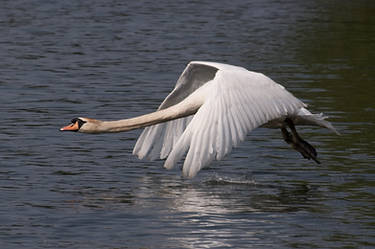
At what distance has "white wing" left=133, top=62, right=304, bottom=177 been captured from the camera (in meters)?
9.30

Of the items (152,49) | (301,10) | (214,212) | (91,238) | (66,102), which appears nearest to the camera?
(91,238)

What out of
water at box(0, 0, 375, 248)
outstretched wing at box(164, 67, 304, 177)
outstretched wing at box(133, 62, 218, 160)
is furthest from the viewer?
outstretched wing at box(133, 62, 218, 160)

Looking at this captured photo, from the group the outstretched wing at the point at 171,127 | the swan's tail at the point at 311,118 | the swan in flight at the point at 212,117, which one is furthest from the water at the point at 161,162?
the swan's tail at the point at 311,118

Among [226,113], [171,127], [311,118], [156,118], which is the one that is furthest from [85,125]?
[311,118]

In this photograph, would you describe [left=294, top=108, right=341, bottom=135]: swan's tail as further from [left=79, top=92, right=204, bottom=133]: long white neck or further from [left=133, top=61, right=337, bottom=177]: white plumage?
[left=79, top=92, right=204, bottom=133]: long white neck

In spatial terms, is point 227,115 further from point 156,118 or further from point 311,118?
point 311,118

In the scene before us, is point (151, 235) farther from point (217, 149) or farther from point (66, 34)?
point (66, 34)

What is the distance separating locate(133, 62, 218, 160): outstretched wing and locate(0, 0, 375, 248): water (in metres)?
0.26

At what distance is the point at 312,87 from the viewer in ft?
61.0

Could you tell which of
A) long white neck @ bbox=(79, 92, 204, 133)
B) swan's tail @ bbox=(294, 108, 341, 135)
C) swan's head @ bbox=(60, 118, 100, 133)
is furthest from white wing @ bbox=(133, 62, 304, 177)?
swan's tail @ bbox=(294, 108, 341, 135)

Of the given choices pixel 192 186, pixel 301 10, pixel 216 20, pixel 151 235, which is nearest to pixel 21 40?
pixel 216 20

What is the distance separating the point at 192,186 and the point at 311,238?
7.96 ft

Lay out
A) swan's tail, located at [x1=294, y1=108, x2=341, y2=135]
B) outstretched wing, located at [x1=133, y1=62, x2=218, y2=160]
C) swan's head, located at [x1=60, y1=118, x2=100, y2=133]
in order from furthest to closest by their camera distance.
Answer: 1. outstretched wing, located at [x1=133, y1=62, x2=218, y2=160]
2. swan's tail, located at [x1=294, y1=108, x2=341, y2=135]
3. swan's head, located at [x1=60, y1=118, x2=100, y2=133]

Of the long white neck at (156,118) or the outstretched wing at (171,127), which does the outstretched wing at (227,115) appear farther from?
the outstretched wing at (171,127)
